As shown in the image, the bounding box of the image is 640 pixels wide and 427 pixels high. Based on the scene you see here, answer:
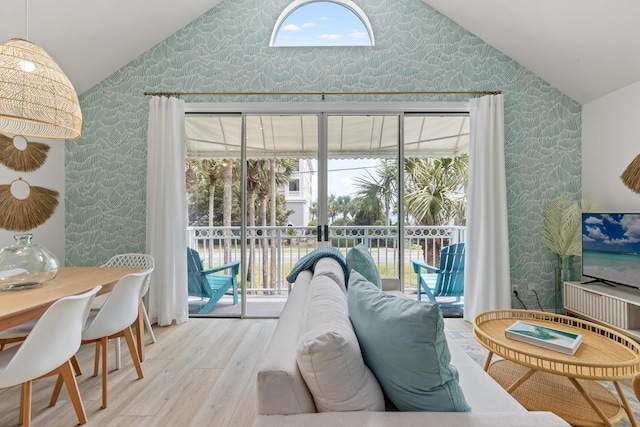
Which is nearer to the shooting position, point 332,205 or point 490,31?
point 490,31

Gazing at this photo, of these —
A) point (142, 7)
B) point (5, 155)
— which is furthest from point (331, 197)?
point (5, 155)

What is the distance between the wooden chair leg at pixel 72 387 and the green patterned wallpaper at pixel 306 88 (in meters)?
2.03

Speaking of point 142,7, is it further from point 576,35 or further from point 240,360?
point 576,35

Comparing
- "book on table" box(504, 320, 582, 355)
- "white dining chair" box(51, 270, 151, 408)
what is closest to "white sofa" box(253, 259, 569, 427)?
"book on table" box(504, 320, 582, 355)

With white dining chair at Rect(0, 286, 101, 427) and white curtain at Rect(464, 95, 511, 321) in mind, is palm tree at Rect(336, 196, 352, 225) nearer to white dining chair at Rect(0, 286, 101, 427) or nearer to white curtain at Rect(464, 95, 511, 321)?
white curtain at Rect(464, 95, 511, 321)

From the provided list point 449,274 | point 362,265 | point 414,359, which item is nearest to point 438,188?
point 449,274

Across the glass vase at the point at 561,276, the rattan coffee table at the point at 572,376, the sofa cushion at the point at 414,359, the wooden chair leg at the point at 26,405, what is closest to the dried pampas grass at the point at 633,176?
the glass vase at the point at 561,276

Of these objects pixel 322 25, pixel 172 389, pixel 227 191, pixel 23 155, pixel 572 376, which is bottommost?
pixel 172 389

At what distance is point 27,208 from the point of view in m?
3.11

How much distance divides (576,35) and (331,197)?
259 centimetres

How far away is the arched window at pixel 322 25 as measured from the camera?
3.53 m

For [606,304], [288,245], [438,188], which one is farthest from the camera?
[288,245]

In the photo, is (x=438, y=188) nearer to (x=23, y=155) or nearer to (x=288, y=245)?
(x=288, y=245)

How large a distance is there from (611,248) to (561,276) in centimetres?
58
